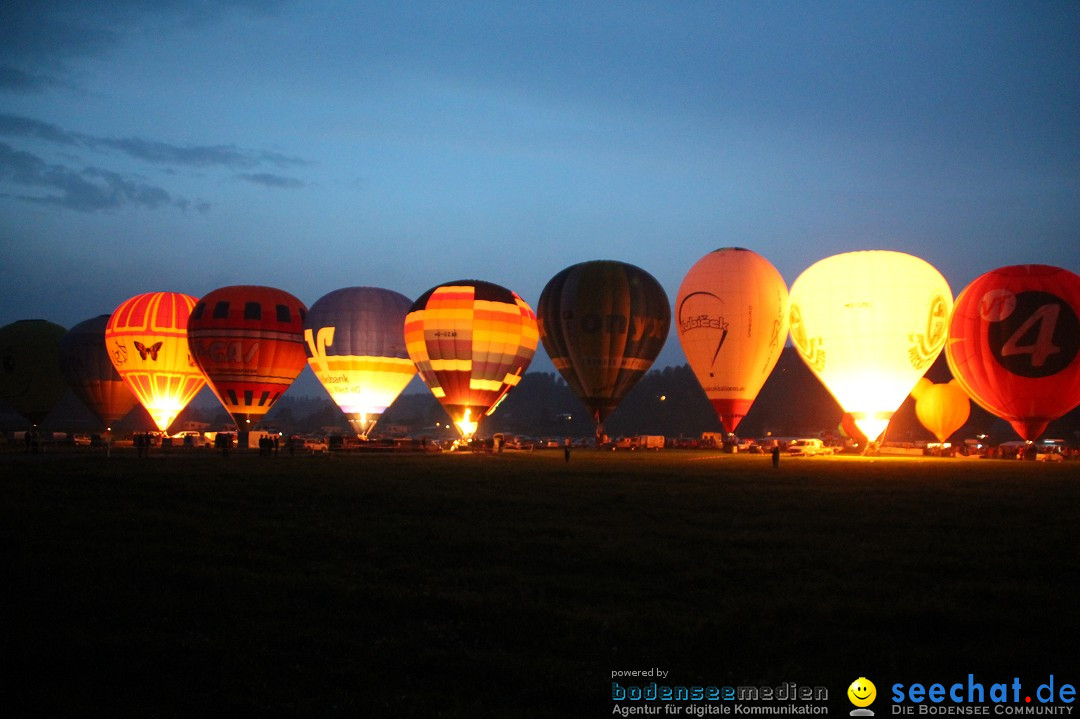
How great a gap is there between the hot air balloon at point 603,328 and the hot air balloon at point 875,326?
7.48 meters

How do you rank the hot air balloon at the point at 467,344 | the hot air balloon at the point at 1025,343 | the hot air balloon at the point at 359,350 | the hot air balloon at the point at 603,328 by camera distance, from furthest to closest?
the hot air balloon at the point at 359,350
the hot air balloon at the point at 467,344
the hot air balloon at the point at 603,328
the hot air balloon at the point at 1025,343

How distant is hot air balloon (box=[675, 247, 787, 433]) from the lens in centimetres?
4356

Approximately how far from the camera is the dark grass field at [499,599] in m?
7.35

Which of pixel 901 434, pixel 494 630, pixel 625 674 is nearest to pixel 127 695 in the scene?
pixel 494 630

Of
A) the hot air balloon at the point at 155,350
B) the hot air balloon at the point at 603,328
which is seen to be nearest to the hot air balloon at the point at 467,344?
the hot air balloon at the point at 603,328

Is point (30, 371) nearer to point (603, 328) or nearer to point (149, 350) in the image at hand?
point (149, 350)

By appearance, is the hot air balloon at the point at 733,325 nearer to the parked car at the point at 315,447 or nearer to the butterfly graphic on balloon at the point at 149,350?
the parked car at the point at 315,447

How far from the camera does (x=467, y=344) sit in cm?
4506

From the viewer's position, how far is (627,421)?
13962 cm

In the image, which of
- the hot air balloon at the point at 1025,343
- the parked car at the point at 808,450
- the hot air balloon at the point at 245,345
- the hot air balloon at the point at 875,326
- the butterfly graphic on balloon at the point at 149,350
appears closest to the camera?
the hot air balloon at the point at 875,326

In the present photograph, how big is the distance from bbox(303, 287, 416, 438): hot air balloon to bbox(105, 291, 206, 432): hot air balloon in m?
7.67

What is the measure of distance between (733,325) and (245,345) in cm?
2413

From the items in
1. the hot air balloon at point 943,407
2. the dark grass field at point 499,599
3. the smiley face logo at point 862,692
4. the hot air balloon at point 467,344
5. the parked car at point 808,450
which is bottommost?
the smiley face logo at point 862,692

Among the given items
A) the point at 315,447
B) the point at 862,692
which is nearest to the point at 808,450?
the point at 315,447
